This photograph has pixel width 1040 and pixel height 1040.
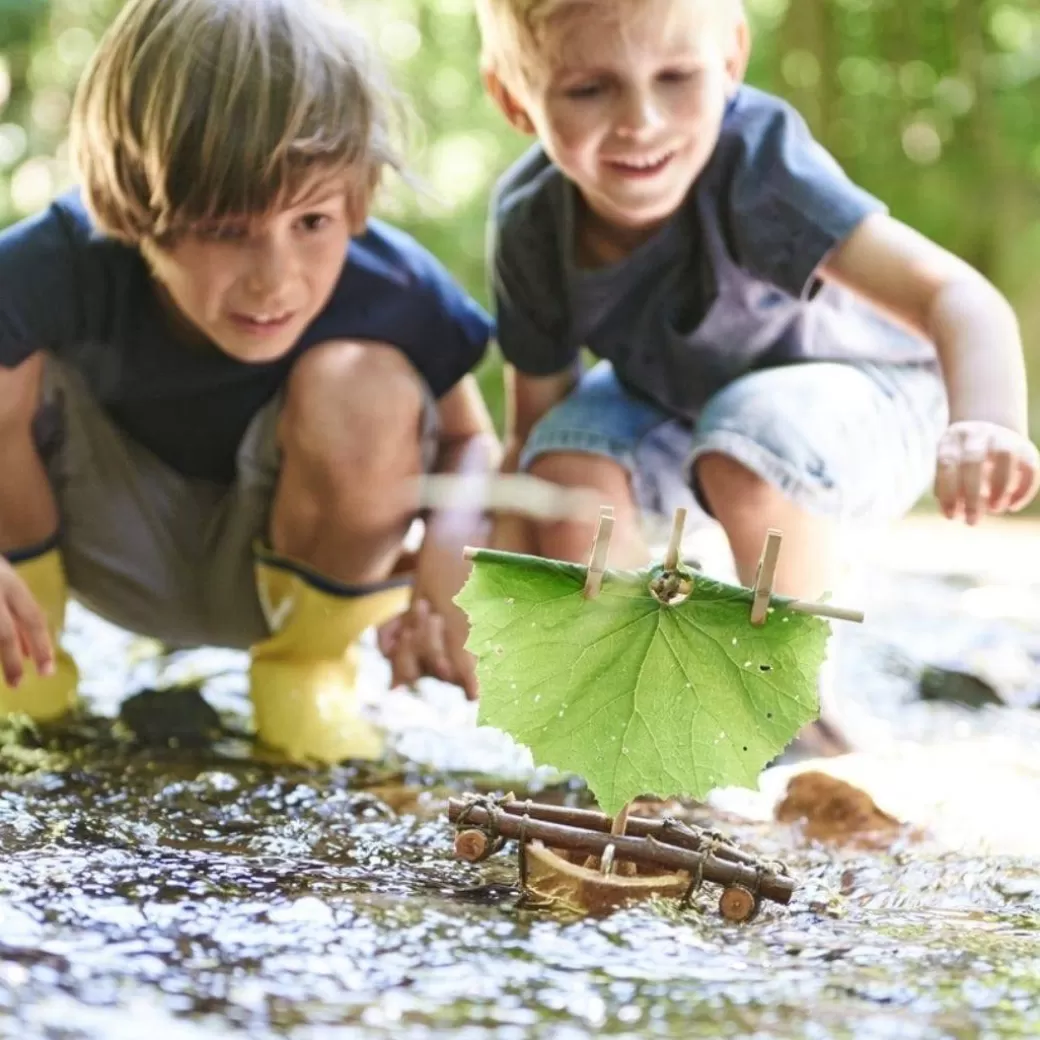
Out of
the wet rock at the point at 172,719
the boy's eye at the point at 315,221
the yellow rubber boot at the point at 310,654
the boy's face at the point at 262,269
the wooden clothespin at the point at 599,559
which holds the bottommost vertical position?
the wet rock at the point at 172,719

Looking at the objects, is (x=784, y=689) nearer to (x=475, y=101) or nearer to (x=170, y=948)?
(x=170, y=948)

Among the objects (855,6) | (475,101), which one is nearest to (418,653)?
(475,101)

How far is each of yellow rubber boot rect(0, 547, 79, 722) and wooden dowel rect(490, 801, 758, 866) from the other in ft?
1.71

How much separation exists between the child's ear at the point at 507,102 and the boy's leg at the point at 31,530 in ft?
1.23

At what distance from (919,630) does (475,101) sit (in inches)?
26.8

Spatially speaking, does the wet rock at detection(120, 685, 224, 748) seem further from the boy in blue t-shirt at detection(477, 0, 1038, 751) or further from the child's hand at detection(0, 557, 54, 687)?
the boy in blue t-shirt at detection(477, 0, 1038, 751)

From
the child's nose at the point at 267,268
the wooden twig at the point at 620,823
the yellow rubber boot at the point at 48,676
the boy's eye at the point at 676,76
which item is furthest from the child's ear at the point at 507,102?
the wooden twig at the point at 620,823

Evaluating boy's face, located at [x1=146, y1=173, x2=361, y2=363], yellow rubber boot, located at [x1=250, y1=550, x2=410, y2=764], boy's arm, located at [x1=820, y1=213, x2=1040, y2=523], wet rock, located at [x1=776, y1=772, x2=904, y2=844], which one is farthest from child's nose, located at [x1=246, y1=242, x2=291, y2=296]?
wet rock, located at [x1=776, y1=772, x2=904, y2=844]

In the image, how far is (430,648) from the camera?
103cm

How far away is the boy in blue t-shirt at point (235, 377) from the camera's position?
0.96 metres

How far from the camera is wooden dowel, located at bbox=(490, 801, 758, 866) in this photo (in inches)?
25.7

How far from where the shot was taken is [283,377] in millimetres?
1074

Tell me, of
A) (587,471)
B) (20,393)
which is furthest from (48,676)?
(587,471)

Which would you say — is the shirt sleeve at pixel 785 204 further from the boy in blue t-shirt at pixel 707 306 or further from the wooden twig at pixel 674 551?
the wooden twig at pixel 674 551
